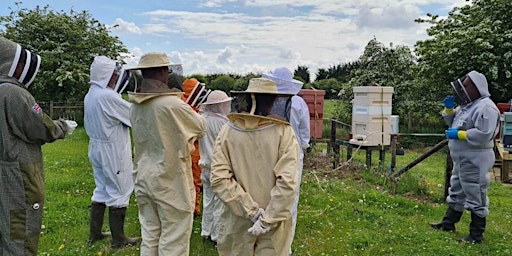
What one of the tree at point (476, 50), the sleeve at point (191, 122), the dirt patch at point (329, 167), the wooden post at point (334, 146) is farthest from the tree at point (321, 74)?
the sleeve at point (191, 122)

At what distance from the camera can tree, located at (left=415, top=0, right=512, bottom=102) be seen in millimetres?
14750

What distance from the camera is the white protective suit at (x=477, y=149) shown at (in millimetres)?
5555

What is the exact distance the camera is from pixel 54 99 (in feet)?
69.6

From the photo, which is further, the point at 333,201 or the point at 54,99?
the point at 54,99

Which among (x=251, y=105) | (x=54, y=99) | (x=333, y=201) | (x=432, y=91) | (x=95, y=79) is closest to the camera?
(x=251, y=105)

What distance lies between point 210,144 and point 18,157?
2.21 metres

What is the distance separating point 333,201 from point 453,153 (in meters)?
2.18

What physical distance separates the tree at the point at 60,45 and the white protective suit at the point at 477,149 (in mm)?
17227

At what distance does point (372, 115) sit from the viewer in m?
9.44

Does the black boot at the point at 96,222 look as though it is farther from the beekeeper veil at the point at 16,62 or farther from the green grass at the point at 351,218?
the beekeeper veil at the point at 16,62

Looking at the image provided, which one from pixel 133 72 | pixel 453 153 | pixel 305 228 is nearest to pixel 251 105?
pixel 133 72

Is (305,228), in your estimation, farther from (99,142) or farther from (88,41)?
(88,41)

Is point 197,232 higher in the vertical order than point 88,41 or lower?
lower

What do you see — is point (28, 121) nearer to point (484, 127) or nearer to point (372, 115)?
point (484, 127)
